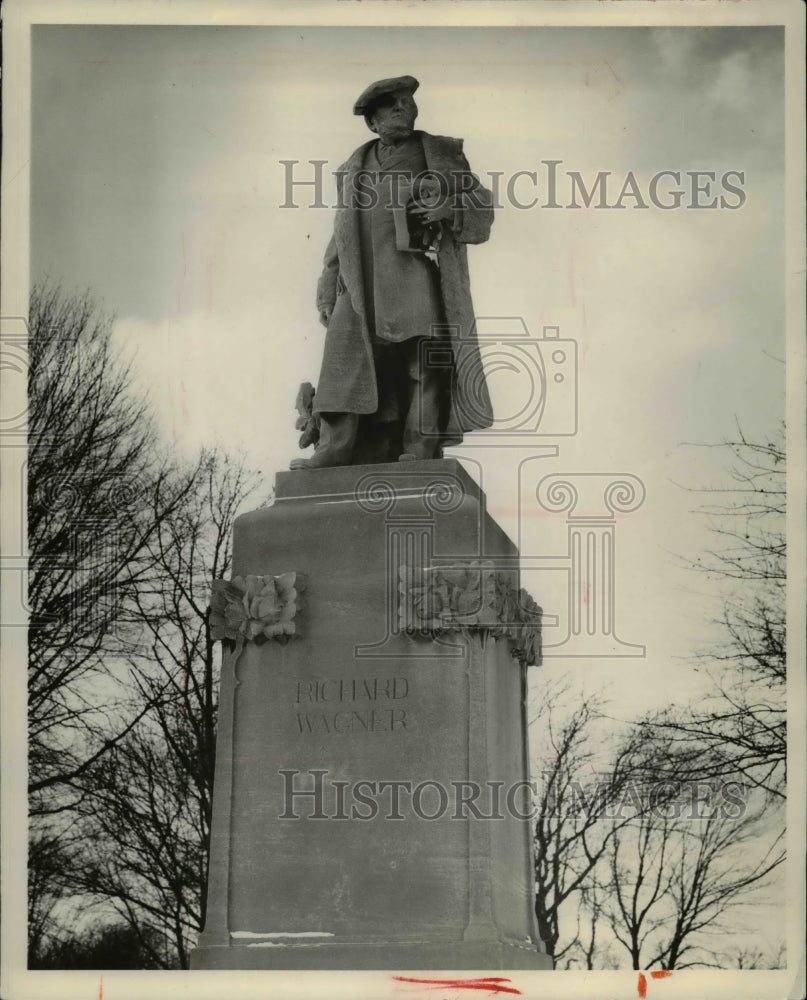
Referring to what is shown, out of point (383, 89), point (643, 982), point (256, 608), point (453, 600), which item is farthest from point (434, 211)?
point (643, 982)

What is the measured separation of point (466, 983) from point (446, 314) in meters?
4.84

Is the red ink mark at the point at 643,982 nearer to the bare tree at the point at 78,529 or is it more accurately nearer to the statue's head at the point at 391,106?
the statue's head at the point at 391,106

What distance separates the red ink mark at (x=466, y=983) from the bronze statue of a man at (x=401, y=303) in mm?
3787

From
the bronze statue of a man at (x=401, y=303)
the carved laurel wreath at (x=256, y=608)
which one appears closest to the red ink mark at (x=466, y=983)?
the carved laurel wreath at (x=256, y=608)

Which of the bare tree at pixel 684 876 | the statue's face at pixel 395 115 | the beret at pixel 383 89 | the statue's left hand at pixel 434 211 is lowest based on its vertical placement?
the bare tree at pixel 684 876

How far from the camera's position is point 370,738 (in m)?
14.5

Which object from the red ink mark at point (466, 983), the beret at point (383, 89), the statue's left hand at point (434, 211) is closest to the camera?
the red ink mark at point (466, 983)

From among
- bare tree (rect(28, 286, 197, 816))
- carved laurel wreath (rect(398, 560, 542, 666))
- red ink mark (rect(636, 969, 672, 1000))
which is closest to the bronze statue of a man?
carved laurel wreath (rect(398, 560, 542, 666))

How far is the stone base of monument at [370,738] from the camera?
46.3 feet

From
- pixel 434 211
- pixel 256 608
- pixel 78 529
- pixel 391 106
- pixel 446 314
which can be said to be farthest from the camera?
pixel 78 529

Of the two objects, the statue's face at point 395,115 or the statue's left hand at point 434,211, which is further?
the statue's face at point 395,115

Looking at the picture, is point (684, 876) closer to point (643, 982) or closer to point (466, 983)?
point (643, 982)

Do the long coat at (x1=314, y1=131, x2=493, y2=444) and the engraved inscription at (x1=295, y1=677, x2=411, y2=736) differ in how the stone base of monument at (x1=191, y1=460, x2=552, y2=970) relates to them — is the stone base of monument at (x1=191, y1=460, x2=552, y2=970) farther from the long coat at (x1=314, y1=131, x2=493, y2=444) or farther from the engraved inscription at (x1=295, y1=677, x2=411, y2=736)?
the long coat at (x1=314, y1=131, x2=493, y2=444)

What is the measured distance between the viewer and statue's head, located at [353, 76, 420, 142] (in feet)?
51.4
